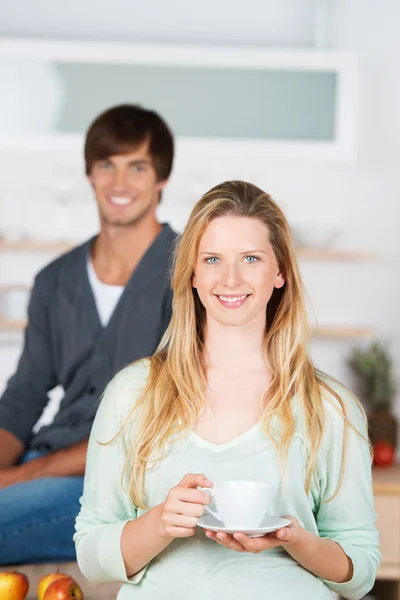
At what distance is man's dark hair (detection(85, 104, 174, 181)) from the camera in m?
2.46

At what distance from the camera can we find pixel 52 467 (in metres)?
2.25

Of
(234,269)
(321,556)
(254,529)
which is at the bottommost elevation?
(321,556)

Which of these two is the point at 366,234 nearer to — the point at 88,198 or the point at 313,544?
the point at 88,198

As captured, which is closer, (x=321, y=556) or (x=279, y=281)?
(x=321, y=556)

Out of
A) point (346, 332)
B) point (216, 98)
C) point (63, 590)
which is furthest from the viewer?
point (346, 332)

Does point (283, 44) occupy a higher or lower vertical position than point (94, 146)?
higher

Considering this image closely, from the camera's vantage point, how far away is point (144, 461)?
1.55 meters

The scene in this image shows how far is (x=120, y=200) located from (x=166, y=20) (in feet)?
5.65

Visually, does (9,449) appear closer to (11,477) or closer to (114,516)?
(11,477)

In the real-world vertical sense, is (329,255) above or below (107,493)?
above

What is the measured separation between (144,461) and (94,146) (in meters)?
1.16

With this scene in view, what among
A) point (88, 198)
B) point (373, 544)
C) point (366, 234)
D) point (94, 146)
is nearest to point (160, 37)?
point (88, 198)

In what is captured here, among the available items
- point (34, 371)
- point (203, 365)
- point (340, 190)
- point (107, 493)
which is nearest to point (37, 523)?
point (34, 371)

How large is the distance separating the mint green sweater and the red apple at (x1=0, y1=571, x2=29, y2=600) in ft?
0.90
